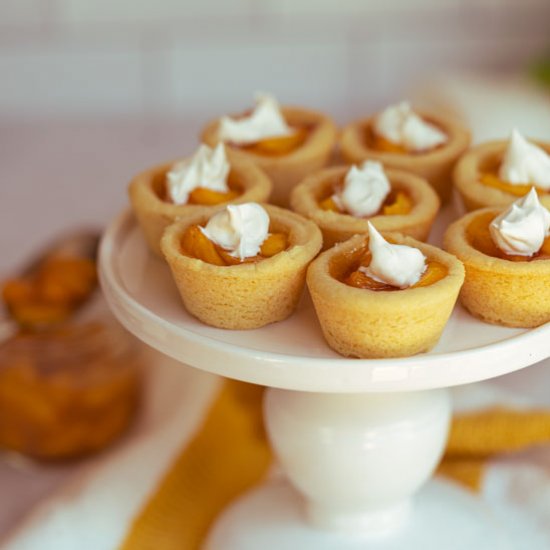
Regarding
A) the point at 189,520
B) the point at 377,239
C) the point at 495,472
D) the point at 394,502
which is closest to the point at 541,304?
the point at 377,239

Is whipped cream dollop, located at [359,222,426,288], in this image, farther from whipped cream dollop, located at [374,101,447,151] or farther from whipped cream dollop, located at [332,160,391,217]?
whipped cream dollop, located at [374,101,447,151]

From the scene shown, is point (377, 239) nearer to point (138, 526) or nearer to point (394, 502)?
point (394, 502)

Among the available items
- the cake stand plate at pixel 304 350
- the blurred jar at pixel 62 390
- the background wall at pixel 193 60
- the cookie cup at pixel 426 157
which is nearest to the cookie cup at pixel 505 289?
the cake stand plate at pixel 304 350

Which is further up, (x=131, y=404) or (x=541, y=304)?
(x=541, y=304)

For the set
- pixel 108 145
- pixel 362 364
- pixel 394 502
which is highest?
pixel 362 364

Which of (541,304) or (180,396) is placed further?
(180,396)

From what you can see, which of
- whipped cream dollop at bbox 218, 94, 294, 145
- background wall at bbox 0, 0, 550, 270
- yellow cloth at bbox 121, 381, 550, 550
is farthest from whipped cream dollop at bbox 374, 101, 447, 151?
background wall at bbox 0, 0, 550, 270

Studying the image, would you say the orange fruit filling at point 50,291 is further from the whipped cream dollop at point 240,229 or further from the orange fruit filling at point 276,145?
the whipped cream dollop at point 240,229
